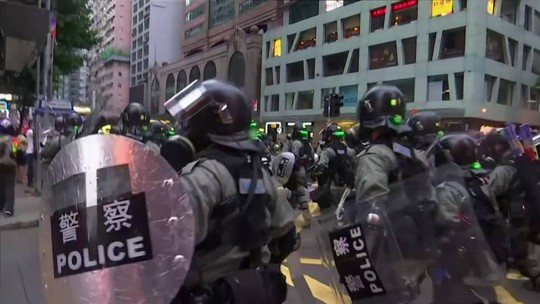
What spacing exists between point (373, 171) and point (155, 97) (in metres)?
1.08

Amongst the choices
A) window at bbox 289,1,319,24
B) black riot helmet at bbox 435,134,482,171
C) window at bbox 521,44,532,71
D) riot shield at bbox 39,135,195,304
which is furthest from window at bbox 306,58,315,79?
riot shield at bbox 39,135,195,304

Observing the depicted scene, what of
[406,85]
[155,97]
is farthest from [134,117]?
[406,85]

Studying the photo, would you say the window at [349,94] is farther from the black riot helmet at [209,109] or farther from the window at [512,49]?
the black riot helmet at [209,109]

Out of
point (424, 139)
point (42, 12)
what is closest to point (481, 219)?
point (424, 139)

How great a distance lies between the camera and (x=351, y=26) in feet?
9.86

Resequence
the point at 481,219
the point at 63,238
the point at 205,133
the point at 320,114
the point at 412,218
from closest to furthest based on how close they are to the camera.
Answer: the point at 63,238 < the point at 205,133 < the point at 412,218 < the point at 481,219 < the point at 320,114

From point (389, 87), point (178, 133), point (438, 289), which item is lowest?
point (438, 289)

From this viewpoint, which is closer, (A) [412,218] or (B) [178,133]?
(B) [178,133]

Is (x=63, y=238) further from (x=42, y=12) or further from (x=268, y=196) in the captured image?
(x=42, y=12)

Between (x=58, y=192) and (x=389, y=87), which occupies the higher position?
(x=389, y=87)

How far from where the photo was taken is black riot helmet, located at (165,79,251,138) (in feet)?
5.78

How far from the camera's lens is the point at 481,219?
2760 mm

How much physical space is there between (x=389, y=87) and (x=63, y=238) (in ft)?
6.61

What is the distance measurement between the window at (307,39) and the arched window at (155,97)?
104cm
